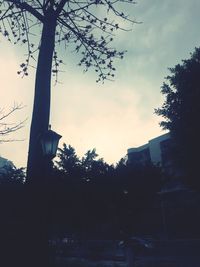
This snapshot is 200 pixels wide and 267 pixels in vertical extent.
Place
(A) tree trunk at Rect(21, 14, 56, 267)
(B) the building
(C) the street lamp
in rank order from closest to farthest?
(A) tree trunk at Rect(21, 14, 56, 267)
(C) the street lamp
(B) the building

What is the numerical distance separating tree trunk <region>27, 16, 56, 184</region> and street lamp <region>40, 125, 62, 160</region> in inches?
6.5

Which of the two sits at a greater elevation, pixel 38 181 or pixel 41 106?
pixel 41 106

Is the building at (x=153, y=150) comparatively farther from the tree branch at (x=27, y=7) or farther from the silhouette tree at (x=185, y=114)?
the tree branch at (x=27, y=7)

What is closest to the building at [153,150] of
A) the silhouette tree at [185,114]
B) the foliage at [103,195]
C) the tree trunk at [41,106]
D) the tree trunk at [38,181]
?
the silhouette tree at [185,114]

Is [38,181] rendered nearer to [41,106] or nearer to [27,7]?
[41,106]

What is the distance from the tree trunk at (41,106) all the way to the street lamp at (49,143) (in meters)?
0.16

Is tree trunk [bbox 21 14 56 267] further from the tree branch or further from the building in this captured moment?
the building

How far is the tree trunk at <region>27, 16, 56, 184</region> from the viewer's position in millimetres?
6277

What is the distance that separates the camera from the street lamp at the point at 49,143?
620cm

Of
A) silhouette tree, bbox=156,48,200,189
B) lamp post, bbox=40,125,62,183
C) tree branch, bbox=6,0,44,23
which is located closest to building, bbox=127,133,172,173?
silhouette tree, bbox=156,48,200,189

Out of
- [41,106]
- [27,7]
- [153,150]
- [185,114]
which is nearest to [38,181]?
[41,106]

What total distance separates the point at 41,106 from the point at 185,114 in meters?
19.5

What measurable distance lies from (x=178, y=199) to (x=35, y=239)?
33.3 meters

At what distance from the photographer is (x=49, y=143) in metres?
6.21
